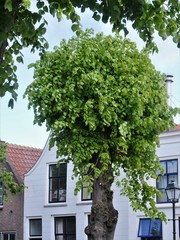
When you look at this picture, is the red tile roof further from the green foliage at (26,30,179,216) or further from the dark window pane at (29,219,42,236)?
the green foliage at (26,30,179,216)

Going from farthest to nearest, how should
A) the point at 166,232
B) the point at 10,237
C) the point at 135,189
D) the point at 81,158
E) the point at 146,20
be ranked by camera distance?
the point at 10,237 → the point at 166,232 → the point at 135,189 → the point at 81,158 → the point at 146,20

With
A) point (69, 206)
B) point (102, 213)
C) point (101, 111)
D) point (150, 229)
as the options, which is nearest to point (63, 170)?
point (69, 206)

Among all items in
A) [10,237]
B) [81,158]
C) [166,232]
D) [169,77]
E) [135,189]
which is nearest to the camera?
[81,158]

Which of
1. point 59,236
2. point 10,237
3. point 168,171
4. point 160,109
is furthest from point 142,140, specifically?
point 10,237

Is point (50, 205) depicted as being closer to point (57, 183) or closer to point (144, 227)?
point (57, 183)

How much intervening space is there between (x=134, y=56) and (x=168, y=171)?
5.97 m

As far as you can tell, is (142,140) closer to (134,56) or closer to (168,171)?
(134,56)

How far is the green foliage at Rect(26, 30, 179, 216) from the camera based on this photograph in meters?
18.3

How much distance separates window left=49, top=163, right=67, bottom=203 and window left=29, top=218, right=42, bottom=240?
134cm

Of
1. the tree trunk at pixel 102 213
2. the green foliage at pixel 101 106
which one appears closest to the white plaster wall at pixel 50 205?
the green foliage at pixel 101 106

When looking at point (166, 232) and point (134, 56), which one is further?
point (166, 232)

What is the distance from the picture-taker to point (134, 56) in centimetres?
1969

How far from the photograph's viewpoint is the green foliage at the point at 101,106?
60.2 ft

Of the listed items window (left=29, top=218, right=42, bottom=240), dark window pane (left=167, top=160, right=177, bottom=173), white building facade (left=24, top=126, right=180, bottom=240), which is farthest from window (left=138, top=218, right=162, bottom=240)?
window (left=29, top=218, right=42, bottom=240)
